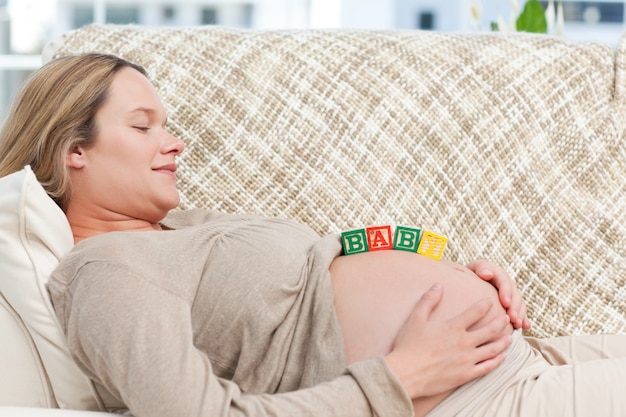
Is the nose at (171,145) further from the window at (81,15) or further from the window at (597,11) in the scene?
the window at (597,11)

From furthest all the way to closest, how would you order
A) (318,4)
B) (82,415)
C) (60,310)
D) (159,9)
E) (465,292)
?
(159,9)
(318,4)
(465,292)
(60,310)
(82,415)

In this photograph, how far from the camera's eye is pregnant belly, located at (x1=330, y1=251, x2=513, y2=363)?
4.41ft

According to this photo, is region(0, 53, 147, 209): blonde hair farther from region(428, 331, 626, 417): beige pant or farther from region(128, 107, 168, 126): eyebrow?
region(428, 331, 626, 417): beige pant

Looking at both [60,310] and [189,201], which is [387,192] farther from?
[60,310]

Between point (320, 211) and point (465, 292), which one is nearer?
point (465, 292)

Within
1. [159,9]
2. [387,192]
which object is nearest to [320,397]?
[387,192]

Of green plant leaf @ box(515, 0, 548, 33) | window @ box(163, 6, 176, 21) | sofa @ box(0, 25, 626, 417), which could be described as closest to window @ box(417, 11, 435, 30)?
window @ box(163, 6, 176, 21)

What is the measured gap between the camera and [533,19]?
258 cm

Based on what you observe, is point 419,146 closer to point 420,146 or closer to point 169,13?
point 420,146

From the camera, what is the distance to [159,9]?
12.7ft

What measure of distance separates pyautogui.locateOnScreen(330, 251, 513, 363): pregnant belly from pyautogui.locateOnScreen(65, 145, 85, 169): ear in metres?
0.47

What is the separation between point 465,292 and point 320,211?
48cm

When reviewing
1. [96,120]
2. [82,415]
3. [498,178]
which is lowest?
[82,415]

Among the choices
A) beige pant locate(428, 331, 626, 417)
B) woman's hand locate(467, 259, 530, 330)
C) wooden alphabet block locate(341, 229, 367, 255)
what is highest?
wooden alphabet block locate(341, 229, 367, 255)
